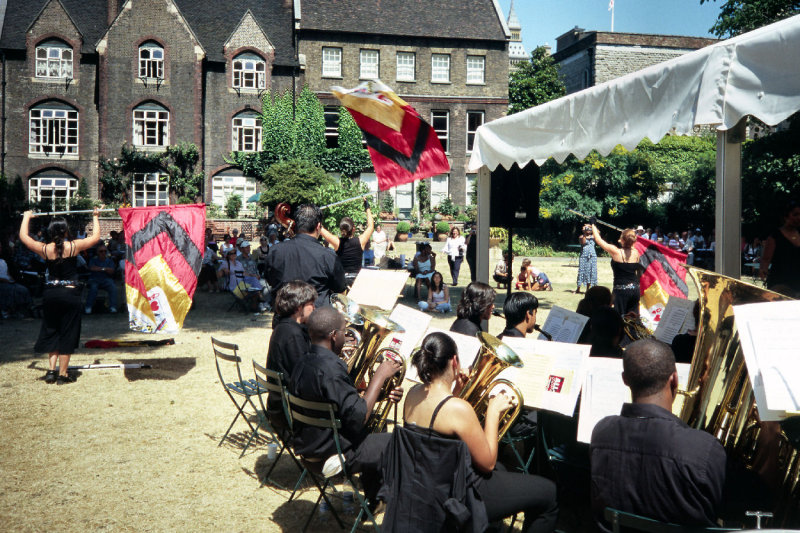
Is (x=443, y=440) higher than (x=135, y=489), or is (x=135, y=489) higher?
(x=443, y=440)

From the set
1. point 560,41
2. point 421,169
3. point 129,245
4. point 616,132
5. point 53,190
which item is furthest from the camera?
point 560,41

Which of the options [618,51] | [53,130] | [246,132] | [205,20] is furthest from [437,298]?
[618,51]

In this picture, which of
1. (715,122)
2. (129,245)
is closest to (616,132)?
(715,122)

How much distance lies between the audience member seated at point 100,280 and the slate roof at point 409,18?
86.1ft

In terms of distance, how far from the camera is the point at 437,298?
1483 cm

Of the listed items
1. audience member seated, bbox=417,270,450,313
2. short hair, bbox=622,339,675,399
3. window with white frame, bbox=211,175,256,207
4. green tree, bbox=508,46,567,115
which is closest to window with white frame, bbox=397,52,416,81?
green tree, bbox=508,46,567,115

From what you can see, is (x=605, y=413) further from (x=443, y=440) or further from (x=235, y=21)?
(x=235, y=21)

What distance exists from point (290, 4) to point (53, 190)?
1568 cm

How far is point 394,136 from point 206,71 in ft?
104

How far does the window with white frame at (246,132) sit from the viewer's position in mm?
36312

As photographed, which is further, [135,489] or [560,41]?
[560,41]

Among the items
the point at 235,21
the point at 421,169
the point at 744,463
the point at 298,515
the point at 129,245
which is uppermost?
the point at 235,21

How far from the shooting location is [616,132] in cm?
480

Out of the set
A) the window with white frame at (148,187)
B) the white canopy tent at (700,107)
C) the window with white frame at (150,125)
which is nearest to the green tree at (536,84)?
the window with white frame at (150,125)
